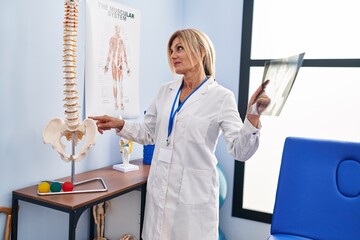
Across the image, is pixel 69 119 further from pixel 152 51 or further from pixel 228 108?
pixel 152 51

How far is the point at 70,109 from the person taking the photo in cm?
151

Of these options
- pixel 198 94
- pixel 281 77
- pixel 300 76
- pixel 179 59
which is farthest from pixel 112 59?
pixel 300 76

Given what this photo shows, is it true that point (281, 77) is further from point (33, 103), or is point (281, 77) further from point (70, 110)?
point (33, 103)

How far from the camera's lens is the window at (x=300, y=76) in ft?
7.45

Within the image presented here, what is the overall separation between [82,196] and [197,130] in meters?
0.59

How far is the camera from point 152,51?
2.49 metres

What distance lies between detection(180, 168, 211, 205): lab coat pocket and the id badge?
95 millimetres

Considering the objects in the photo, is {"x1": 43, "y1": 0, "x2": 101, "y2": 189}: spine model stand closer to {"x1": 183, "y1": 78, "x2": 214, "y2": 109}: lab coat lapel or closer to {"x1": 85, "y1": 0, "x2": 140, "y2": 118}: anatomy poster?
{"x1": 85, "y1": 0, "x2": 140, "y2": 118}: anatomy poster

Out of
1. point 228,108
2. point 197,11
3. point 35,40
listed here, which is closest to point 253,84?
point 197,11

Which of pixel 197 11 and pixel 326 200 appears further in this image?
pixel 197 11

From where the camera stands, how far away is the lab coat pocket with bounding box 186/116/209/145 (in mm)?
1447

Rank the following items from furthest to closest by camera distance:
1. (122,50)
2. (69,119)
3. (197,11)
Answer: (197,11), (122,50), (69,119)

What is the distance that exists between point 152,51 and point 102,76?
646mm

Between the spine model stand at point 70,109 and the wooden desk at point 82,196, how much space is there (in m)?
0.21
